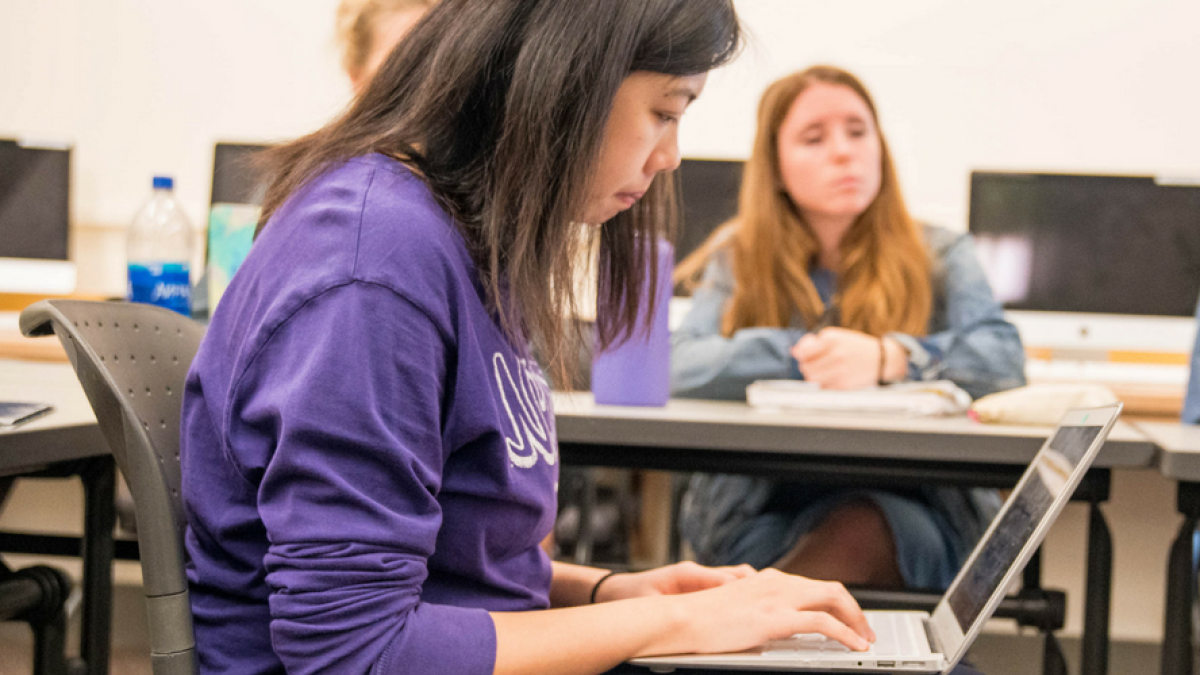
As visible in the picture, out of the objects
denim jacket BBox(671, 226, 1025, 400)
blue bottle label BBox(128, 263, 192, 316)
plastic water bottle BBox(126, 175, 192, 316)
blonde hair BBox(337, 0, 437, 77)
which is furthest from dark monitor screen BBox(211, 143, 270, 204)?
denim jacket BBox(671, 226, 1025, 400)

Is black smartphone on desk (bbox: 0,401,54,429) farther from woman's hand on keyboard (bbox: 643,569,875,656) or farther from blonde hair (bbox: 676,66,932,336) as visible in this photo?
blonde hair (bbox: 676,66,932,336)

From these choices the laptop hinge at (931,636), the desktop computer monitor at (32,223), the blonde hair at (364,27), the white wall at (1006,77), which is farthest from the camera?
the white wall at (1006,77)

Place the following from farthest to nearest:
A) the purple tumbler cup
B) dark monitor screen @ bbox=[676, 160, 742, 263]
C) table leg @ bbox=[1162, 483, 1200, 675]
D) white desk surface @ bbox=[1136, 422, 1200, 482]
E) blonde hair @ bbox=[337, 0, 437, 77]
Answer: dark monitor screen @ bbox=[676, 160, 742, 263]
blonde hair @ bbox=[337, 0, 437, 77]
the purple tumbler cup
table leg @ bbox=[1162, 483, 1200, 675]
white desk surface @ bbox=[1136, 422, 1200, 482]

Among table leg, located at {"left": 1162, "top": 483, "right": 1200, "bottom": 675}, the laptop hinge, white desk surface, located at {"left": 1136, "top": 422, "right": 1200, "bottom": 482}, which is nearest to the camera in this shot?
the laptop hinge

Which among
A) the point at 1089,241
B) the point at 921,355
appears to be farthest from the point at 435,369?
the point at 1089,241

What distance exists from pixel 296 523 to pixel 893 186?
1455 mm

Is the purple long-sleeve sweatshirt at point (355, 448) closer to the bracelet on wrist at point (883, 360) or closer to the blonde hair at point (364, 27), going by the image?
the bracelet on wrist at point (883, 360)

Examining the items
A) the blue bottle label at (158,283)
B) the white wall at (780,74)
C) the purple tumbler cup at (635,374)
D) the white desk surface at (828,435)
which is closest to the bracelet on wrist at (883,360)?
the white desk surface at (828,435)

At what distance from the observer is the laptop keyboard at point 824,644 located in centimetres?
70

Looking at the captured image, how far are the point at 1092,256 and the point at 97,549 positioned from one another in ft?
7.13

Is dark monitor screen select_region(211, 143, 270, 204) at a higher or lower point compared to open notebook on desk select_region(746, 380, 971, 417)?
higher

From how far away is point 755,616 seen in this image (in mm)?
693

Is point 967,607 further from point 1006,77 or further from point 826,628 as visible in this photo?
point 1006,77

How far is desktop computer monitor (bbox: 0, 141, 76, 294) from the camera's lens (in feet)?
8.86
